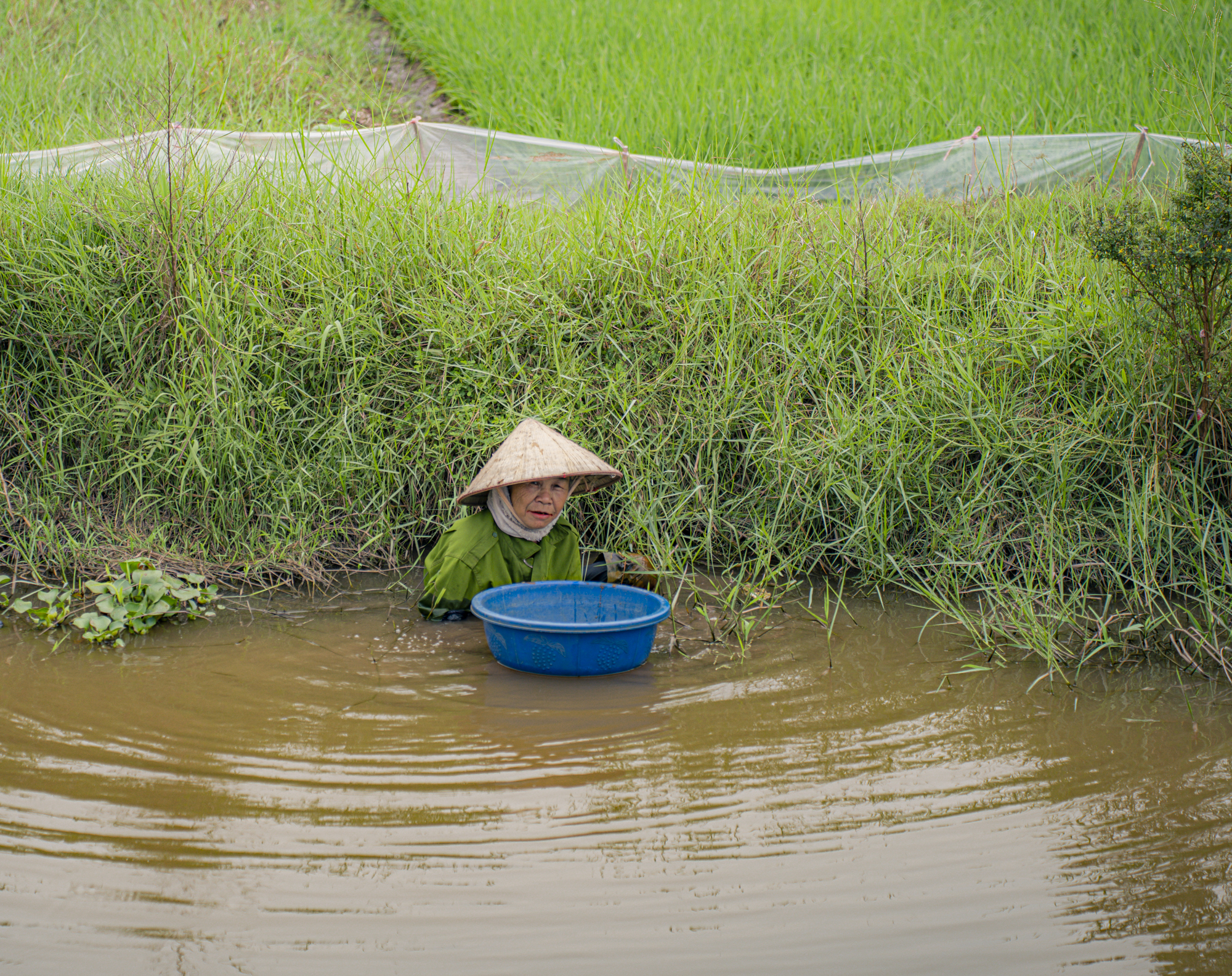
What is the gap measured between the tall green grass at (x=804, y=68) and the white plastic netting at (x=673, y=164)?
468mm

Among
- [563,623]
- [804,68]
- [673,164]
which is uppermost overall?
[804,68]

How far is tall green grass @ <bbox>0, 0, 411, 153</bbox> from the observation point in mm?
5852

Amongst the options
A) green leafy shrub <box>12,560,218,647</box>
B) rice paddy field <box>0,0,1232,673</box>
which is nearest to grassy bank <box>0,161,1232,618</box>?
rice paddy field <box>0,0,1232,673</box>

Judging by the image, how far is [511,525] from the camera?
10.8 feet

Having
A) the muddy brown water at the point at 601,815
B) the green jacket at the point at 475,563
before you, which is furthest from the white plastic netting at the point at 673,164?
the muddy brown water at the point at 601,815

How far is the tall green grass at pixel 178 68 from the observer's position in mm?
5852

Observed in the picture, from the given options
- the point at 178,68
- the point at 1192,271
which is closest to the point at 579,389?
the point at 1192,271

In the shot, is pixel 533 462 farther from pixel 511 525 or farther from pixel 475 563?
pixel 475 563

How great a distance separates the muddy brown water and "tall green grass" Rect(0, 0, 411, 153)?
3.15m

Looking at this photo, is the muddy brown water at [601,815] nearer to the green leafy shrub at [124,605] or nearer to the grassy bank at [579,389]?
the green leafy shrub at [124,605]

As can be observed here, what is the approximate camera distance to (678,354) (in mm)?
3996

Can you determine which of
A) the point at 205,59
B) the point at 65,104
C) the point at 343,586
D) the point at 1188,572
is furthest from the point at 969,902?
the point at 205,59

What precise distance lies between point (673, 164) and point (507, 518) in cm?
279

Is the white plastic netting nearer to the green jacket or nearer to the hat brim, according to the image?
the hat brim
